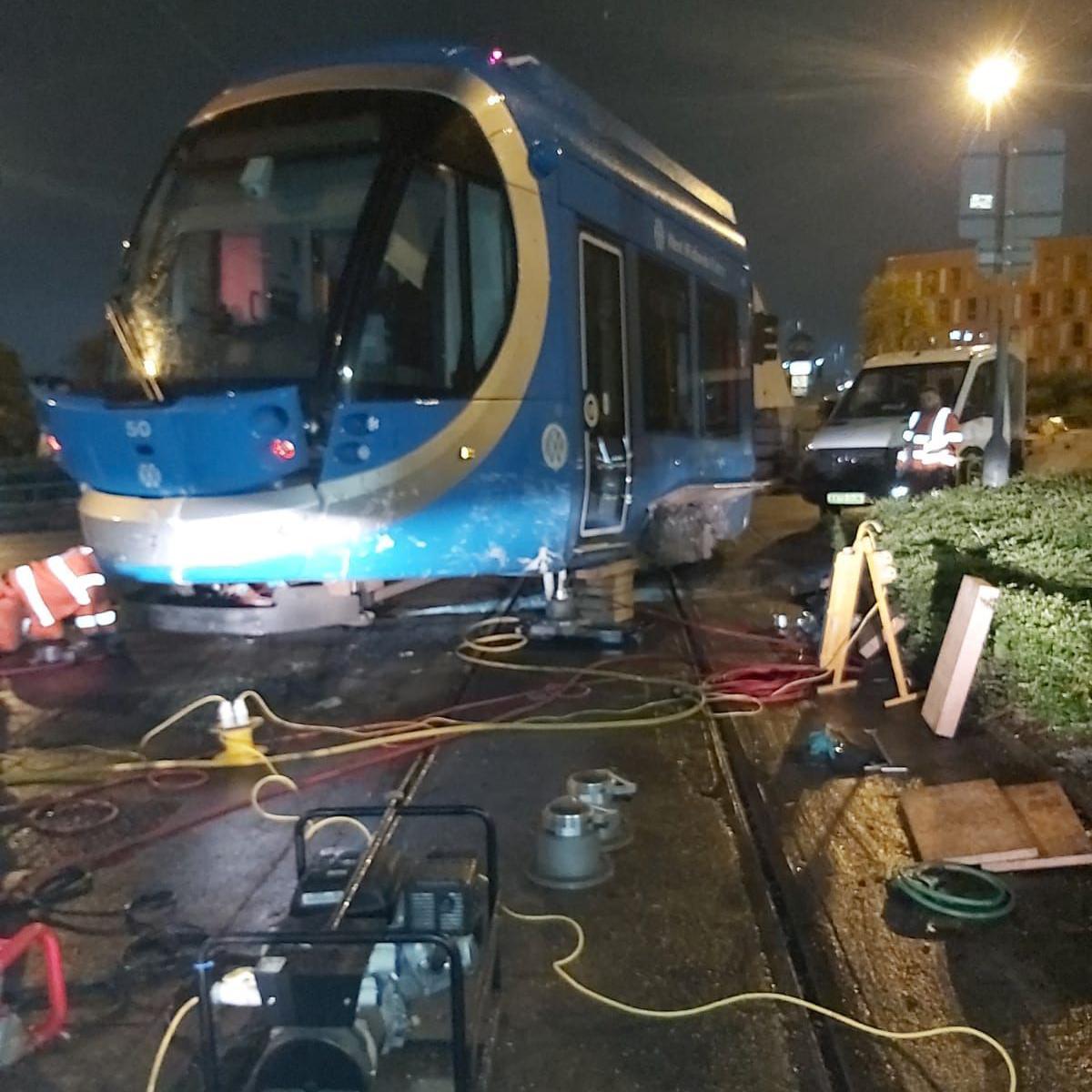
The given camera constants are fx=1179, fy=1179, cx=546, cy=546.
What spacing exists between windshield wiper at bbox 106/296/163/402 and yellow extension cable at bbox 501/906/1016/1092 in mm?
4592

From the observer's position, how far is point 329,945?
2.91 metres

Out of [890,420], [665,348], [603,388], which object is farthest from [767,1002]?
[890,420]

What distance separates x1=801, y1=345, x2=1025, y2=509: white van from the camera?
15.0 m

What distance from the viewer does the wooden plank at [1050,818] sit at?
15.1 ft

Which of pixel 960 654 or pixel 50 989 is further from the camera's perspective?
pixel 960 654

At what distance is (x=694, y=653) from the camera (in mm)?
8500

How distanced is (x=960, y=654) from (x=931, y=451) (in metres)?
7.02

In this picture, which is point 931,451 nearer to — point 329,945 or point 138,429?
point 138,429

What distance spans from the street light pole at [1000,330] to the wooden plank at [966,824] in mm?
5166

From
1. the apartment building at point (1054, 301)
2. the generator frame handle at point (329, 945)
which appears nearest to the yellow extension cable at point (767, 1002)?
the generator frame handle at point (329, 945)

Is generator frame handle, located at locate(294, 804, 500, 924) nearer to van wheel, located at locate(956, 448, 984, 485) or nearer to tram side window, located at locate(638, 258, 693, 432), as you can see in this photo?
tram side window, located at locate(638, 258, 693, 432)

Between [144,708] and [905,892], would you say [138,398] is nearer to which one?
[144,708]

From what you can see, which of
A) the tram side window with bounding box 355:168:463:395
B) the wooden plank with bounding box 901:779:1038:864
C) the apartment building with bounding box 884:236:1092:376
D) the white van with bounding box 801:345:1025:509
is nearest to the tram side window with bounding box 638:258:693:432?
the tram side window with bounding box 355:168:463:395

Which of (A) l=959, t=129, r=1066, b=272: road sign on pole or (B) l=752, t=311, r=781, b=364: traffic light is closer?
(A) l=959, t=129, r=1066, b=272: road sign on pole
